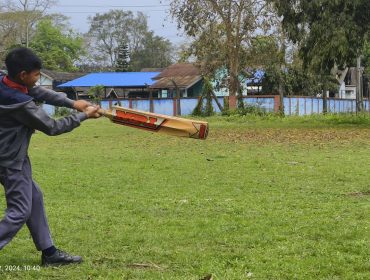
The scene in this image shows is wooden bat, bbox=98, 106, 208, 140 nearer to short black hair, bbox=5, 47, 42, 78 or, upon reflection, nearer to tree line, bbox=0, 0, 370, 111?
short black hair, bbox=5, 47, 42, 78

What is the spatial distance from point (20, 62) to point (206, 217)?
291cm

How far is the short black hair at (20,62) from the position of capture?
14.9ft

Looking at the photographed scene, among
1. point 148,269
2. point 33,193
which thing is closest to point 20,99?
point 33,193

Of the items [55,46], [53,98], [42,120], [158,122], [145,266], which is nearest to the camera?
[42,120]

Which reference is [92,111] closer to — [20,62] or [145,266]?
[20,62]

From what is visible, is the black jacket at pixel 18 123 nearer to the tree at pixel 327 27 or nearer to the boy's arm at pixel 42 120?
the boy's arm at pixel 42 120

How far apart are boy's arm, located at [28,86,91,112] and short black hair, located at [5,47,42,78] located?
0.30 meters

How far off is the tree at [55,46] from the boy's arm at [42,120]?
69918 mm

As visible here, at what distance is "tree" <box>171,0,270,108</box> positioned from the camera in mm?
36906

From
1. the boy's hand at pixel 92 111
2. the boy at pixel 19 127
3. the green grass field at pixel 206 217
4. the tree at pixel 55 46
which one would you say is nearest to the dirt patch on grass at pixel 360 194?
the green grass field at pixel 206 217

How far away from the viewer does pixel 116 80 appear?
186 feet

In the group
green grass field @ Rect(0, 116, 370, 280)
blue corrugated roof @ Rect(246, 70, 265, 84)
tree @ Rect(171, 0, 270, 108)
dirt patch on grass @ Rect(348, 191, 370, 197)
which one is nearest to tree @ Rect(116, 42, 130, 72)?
blue corrugated roof @ Rect(246, 70, 265, 84)

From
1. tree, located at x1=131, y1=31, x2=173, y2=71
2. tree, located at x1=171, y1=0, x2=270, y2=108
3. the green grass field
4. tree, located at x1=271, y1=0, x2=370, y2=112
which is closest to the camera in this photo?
the green grass field

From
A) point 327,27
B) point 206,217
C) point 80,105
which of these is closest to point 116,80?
point 327,27
